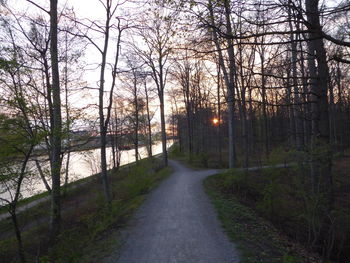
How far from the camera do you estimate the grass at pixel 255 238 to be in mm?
4504

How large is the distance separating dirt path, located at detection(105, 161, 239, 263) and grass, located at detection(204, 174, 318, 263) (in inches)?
9.8

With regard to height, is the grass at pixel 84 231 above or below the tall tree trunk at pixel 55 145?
below

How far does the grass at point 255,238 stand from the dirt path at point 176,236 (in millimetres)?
250

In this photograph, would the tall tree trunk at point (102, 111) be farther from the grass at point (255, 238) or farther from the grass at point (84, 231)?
the grass at point (255, 238)

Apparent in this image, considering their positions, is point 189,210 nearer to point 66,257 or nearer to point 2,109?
point 66,257

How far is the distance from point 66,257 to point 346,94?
3484cm

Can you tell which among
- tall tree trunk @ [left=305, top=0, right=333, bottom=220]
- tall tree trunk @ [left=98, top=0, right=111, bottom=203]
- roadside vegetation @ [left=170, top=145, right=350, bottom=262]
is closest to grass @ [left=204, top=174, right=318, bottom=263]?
roadside vegetation @ [left=170, top=145, right=350, bottom=262]

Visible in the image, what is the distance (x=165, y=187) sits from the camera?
1180cm

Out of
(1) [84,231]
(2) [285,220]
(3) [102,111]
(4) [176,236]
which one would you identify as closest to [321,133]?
(2) [285,220]

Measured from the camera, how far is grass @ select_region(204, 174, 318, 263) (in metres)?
4.50

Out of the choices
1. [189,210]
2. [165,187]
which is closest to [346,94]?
[165,187]

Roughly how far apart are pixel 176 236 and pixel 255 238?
1803mm

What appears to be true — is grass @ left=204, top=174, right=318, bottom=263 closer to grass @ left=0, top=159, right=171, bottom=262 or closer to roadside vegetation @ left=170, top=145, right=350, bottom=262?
roadside vegetation @ left=170, top=145, right=350, bottom=262

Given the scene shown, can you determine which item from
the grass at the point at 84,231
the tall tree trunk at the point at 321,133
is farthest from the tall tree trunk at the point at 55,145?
the tall tree trunk at the point at 321,133
